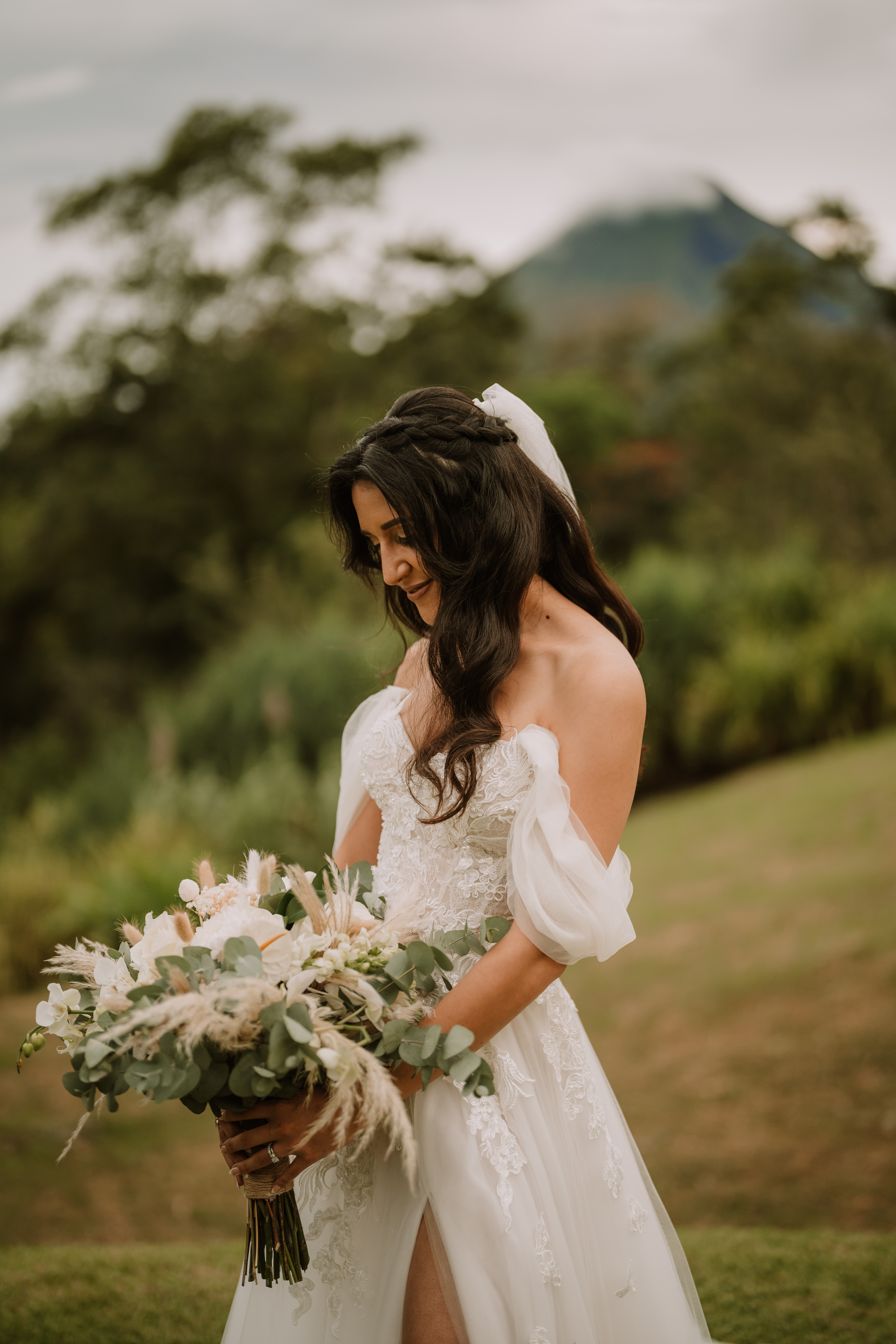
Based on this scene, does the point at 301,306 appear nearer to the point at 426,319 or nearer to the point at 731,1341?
the point at 426,319

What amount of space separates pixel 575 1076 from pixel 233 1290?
192cm

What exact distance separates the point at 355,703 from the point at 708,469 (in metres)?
13.6

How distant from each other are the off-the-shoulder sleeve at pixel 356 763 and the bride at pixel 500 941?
0.77 ft

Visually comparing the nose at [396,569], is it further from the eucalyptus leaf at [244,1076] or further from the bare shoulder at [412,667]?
the eucalyptus leaf at [244,1076]

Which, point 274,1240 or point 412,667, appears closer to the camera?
point 274,1240

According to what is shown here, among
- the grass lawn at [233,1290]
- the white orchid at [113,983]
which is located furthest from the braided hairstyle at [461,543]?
the grass lawn at [233,1290]

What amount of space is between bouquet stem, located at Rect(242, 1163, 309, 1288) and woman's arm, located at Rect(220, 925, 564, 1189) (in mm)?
69

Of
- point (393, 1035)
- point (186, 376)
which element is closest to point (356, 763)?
point (393, 1035)

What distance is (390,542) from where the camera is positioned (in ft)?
7.04

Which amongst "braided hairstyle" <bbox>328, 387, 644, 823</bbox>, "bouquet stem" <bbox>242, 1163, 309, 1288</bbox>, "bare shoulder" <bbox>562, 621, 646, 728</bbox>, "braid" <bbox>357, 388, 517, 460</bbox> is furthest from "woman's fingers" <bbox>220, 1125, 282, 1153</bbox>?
"braid" <bbox>357, 388, 517, 460</bbox>

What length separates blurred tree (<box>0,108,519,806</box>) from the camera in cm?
2048

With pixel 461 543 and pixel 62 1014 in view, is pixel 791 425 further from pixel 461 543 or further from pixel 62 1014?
pixel 62 1014

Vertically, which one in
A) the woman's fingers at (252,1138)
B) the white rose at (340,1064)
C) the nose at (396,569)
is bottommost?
the woman's fingers at (252,1138)

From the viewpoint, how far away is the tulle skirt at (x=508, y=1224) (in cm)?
184
